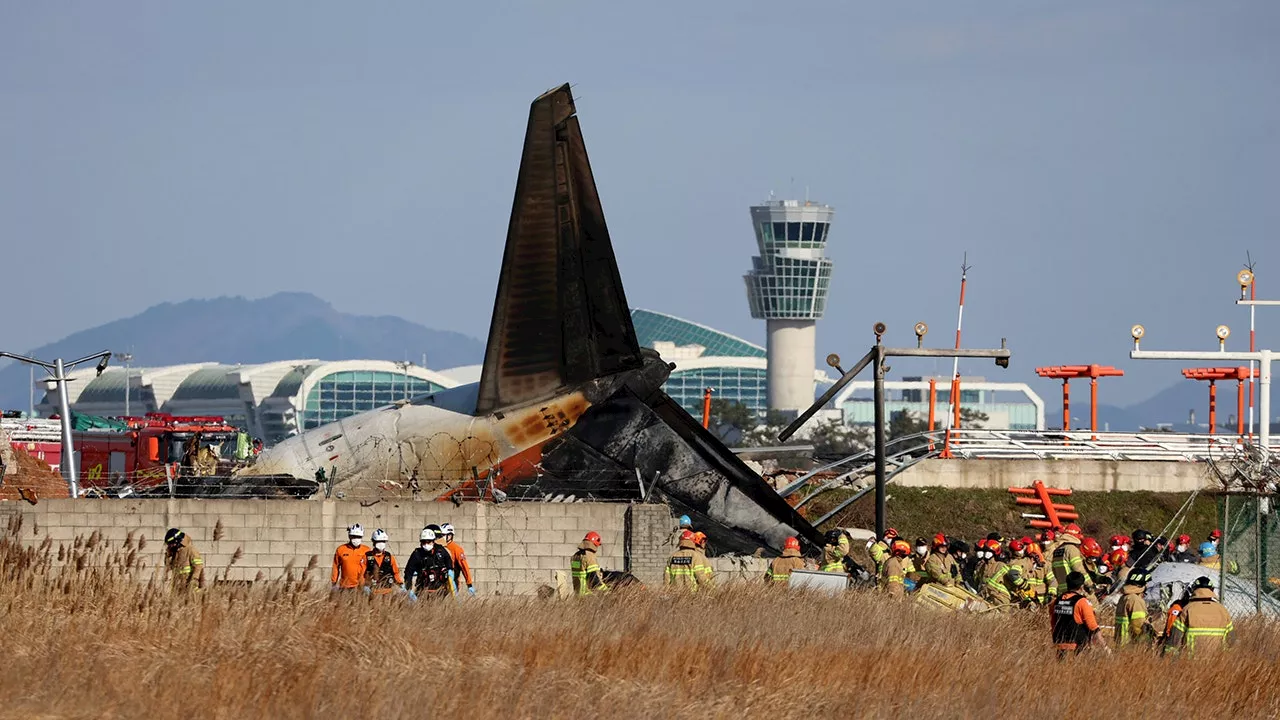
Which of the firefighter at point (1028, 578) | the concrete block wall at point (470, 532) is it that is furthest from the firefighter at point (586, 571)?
the firefighter at point (1028, 578)

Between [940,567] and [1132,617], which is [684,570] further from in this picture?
[1132,617]

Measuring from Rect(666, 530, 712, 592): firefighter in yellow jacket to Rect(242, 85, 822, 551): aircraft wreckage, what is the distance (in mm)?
5005

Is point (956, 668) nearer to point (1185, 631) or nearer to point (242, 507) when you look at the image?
point (1185, 631)

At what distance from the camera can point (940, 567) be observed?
27781 mm

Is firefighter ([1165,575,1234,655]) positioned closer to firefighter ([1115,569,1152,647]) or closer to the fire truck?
firefighter ([1115,569,1152,647])

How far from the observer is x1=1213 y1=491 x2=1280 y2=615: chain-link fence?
2686 centimetres

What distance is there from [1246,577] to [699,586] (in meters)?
9.42

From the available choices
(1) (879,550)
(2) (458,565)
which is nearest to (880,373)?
(1) (879,550)

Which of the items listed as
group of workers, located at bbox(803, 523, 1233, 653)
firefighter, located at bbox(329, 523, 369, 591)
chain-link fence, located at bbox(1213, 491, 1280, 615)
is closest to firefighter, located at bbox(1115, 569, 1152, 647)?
group of workers, located at bbox(803, 523, 1233, 653)

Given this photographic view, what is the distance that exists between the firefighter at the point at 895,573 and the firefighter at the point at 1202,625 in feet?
22.5

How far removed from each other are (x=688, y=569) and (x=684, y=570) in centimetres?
7

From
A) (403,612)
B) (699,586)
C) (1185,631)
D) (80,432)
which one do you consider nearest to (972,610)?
(699,586)

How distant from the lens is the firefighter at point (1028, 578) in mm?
27641

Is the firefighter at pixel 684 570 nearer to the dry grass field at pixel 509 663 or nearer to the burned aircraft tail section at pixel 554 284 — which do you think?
the dry grass field at pixel 509 663
